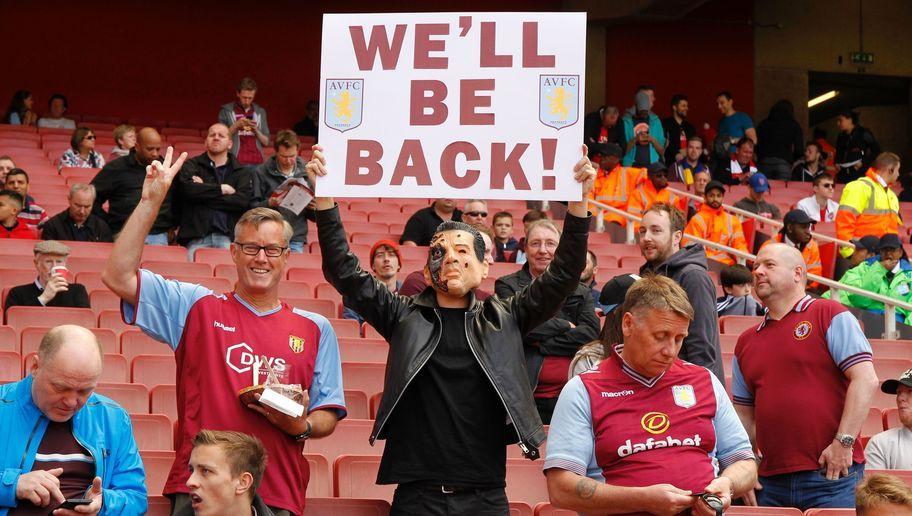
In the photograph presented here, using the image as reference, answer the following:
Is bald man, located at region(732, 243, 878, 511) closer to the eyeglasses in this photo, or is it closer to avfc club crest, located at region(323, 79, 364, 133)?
avfc club crest, located at region(323, 79, 364, 133)

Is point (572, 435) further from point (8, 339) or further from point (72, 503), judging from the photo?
point (8, 339)

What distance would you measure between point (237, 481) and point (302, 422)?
0.31m

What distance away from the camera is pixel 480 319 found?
4.03m

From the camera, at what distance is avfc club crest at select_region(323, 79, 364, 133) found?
4426 millimetres

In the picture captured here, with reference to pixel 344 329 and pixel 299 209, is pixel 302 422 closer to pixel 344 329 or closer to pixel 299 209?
pixel 344 329

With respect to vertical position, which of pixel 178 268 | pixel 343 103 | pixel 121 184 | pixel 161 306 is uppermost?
pixel 121 184

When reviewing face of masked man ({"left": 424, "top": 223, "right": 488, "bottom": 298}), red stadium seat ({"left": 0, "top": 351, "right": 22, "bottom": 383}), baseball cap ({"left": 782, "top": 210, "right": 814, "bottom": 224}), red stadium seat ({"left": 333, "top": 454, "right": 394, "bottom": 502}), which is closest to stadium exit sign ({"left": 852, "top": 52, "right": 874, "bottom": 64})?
baseball cap ({"left": 782, "top": 210, "right": 814, "bottom": 224})

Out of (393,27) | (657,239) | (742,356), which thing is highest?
(393,27)

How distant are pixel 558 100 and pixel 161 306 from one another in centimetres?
151

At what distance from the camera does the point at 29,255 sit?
26.9 feet

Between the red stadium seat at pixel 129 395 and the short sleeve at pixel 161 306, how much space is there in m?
1.73

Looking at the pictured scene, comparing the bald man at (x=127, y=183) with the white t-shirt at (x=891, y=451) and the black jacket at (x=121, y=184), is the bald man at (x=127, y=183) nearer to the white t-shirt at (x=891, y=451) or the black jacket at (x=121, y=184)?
the black jacket at (x=121, y=184)

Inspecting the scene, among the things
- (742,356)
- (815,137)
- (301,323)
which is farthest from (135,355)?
(815,137)

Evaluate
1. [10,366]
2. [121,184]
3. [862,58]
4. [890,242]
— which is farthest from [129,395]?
[862,58]
